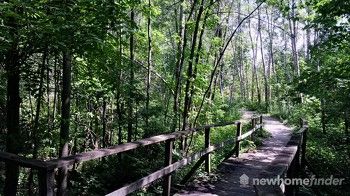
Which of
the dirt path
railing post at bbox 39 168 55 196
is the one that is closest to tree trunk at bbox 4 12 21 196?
the dirt path

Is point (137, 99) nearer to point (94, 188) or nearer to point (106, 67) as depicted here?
point (94, 188)

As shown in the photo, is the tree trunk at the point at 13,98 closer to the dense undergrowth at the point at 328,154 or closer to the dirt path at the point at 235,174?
the dirt path at the point at 235,174

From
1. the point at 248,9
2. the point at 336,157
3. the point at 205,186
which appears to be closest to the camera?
the point at 205,186

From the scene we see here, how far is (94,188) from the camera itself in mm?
11328

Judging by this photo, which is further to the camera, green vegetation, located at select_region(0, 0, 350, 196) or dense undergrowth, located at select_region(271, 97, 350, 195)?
dense undergrowth, located at select_region(271, 97, 350, 195)

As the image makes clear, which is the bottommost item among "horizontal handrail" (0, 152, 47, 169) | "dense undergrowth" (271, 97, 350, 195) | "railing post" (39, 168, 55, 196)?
"dense undergrowth" (271, 97, 350, 195)

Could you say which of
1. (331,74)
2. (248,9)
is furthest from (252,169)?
(248,9)

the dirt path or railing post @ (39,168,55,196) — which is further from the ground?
railing post @ (39,168,55,196)

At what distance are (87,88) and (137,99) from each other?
1.86 m
